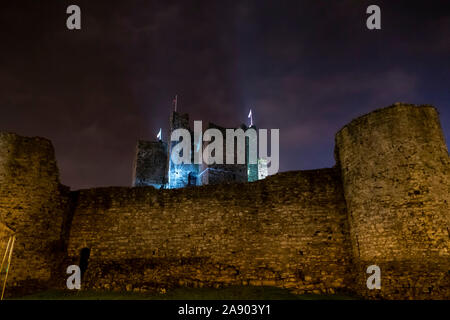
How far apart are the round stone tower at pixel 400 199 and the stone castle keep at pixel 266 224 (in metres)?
0.03

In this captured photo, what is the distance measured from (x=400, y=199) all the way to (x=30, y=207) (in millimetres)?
14126

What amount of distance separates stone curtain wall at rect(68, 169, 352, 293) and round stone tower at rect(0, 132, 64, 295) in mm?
1087

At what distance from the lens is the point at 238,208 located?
13758mm

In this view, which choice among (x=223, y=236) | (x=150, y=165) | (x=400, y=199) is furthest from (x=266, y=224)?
(x=150, y=165)

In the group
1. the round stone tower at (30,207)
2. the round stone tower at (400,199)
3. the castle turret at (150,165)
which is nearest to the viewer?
the round stone tower at (400,199)

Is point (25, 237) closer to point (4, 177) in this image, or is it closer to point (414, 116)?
point (4, 177)

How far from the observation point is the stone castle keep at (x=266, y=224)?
10.4 meters

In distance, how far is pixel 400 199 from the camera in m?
10.6

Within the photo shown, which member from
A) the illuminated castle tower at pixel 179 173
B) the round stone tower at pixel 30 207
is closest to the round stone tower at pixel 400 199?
the round stone tower at pixel 30 207

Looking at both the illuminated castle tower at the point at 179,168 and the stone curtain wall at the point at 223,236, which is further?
the illuminated castle tower at the point at 179,168

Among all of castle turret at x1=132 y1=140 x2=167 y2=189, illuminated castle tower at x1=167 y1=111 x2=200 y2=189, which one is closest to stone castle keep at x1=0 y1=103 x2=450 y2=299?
illuminated castle tower at x1=167 y1=111 x2=200 y2=189

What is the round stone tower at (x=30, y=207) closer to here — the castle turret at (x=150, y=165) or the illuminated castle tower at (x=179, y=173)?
the illuminated castle tower at (x=179, y=173)

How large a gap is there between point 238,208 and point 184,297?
165 inches

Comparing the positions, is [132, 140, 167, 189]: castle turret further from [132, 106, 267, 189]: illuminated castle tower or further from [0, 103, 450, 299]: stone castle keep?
[0, 103, 450, 299]: stone castle keep
